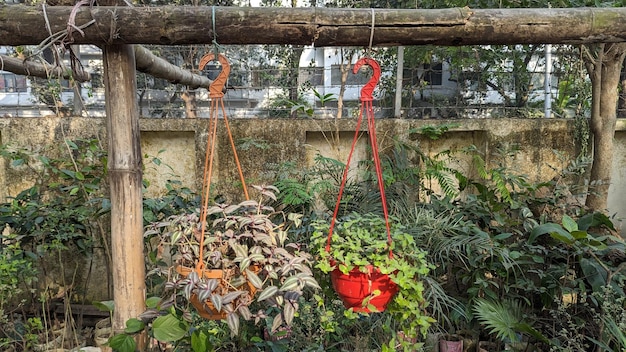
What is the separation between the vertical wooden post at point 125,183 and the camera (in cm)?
193

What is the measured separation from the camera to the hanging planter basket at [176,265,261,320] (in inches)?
63.4

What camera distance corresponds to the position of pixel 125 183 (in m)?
1.97

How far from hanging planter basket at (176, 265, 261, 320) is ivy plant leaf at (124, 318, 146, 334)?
427 mm

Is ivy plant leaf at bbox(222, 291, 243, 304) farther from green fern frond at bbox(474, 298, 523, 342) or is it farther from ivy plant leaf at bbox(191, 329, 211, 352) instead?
green fern frond at bbox(474, 298, 523, 342)

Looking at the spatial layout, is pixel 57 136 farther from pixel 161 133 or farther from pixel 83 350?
pixel 83 350

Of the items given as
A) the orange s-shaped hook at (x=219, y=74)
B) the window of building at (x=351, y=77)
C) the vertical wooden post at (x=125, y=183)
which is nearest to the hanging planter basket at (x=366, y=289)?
the orange s-shaped hook at (x=219, y=74)

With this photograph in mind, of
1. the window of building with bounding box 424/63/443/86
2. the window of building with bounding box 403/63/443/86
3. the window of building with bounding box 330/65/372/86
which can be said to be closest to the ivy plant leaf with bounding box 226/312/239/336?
the window of building with bounding box 403/63/443/86

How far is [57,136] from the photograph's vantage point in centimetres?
356

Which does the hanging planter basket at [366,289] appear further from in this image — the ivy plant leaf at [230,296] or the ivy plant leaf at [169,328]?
the ivy plant leaf at [169,328]

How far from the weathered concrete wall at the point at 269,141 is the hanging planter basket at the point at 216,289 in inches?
75.8

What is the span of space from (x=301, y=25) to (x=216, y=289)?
1.06 meters

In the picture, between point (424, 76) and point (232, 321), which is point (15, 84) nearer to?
point (424, 76)

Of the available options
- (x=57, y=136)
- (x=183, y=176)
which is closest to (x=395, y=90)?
(x=183, y=176)

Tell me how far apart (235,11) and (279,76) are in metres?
2.48
